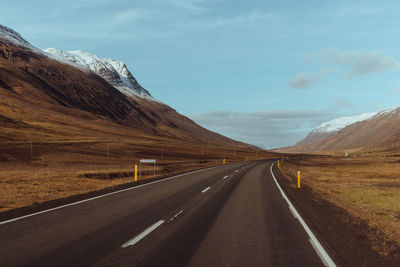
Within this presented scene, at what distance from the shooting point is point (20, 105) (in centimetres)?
11119

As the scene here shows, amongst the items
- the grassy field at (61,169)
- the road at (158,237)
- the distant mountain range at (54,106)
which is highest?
the distant mountain range at (54,106)

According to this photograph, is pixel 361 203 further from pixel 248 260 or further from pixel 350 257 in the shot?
pixel 248 260

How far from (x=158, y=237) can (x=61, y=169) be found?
30751mm

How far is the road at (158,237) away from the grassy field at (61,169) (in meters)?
4.22

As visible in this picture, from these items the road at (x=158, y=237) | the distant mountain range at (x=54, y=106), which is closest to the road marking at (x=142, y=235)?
the road at (x=158, y=237)

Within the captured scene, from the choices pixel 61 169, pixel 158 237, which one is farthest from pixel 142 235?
pixel 61 169

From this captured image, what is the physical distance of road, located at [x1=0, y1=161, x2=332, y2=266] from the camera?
5.96 metres

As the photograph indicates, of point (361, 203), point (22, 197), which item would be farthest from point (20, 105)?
point (361, 203)

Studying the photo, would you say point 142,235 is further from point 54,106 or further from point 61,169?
point 54,106

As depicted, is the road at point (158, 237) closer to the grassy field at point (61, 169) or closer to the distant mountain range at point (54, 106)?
the grassy field at point (61, 169)

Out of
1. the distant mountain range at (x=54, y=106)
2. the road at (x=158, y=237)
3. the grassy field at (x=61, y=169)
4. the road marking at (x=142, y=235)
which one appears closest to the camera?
the road at (x=158, y=237)

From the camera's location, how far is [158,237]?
292 inches

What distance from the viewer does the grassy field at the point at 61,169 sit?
16609 mm

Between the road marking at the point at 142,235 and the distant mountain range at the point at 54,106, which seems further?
the distant mountain range at the point at 54,106
